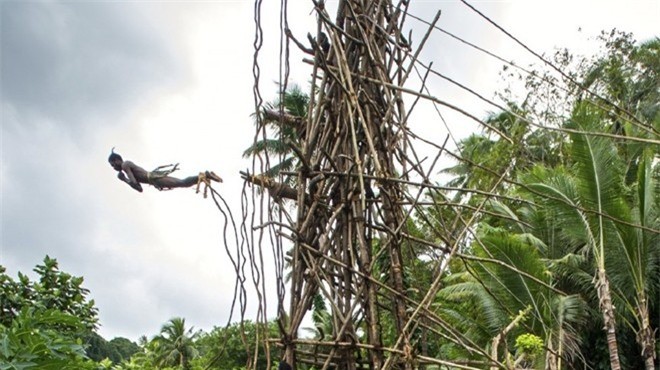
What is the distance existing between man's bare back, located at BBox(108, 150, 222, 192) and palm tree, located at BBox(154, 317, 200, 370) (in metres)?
21.1

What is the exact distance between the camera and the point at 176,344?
22766mm

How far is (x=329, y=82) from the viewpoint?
161 cm

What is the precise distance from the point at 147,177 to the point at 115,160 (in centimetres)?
9

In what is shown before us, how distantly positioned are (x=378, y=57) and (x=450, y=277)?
8710mm

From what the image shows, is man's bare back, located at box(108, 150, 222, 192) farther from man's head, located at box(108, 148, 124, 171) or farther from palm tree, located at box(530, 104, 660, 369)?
palm tree, located at box(530, 104, 660, 369)

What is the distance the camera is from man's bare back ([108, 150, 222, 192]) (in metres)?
1.52

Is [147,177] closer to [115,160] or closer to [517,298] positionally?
[115,160]

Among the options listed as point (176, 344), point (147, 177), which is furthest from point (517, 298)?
point (176, 344)

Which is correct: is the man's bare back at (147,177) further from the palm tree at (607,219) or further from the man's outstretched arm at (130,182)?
the palm tree at (607,219)

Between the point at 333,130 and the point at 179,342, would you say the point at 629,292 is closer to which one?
the point at 333,130

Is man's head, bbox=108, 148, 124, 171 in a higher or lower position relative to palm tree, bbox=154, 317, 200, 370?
lower

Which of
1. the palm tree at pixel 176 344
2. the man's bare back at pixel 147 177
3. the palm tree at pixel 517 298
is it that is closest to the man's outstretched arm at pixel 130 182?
the man's bare back at pixel 147 177

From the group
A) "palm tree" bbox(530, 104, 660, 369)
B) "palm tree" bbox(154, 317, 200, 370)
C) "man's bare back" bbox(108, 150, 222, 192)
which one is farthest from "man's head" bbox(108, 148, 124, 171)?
"palm tree" bbox(154, 317, 200, 370)

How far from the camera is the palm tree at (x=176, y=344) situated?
22.1 meters
